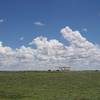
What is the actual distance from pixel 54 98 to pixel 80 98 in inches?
166

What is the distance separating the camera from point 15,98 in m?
60.0

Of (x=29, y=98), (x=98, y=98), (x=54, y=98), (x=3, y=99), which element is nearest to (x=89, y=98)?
(x=98, y=98)

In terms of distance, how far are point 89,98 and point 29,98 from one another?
9.80 metres

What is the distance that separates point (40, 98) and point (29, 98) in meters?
2.17

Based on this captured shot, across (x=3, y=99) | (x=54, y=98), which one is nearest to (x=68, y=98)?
(x=54, y=98)

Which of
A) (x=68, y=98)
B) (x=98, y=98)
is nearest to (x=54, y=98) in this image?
(x=68, y=98)

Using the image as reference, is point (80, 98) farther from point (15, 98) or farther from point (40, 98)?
point (15, 98)

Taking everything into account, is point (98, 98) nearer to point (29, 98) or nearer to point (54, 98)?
point (54, 98)

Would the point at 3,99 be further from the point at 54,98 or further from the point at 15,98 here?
the point at 54,98

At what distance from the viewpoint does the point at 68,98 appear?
5653 cm

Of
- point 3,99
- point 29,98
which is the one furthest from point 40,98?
point 3,99

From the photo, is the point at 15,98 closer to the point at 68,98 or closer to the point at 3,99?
the point at 3,99

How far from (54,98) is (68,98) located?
2.19 meters

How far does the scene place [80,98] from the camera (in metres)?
57.5
